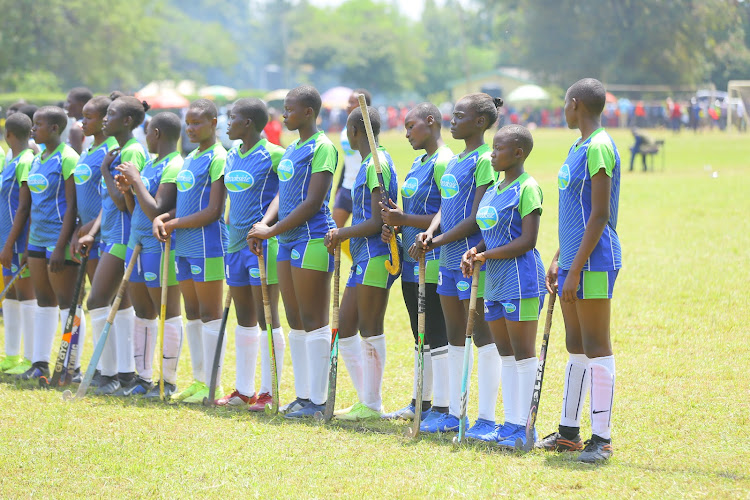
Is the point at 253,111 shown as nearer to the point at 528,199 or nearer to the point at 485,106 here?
the point at 485,106

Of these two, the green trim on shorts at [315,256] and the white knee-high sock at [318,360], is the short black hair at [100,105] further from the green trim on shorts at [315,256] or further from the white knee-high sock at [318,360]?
the white knee-high sock at [318,360]

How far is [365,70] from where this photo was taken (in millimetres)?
89000

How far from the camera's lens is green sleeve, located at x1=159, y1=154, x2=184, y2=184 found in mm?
7555

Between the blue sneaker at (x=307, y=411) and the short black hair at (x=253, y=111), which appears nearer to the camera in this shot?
the blue sneaker at (x=307, y=411)

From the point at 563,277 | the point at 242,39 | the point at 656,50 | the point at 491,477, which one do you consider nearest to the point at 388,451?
the point at 491,477

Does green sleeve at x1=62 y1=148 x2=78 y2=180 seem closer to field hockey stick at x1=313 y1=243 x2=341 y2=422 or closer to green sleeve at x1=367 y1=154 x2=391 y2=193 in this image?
field hockey stick at x1=313 y1=243 x2=341 y2=422

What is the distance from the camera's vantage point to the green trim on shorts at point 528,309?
19.6ft

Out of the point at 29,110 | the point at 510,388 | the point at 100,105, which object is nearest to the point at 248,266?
the point at 100,105

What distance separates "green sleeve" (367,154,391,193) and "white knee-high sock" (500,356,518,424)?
1.53 metres

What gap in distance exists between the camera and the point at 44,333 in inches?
334

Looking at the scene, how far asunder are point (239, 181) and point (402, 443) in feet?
7.77

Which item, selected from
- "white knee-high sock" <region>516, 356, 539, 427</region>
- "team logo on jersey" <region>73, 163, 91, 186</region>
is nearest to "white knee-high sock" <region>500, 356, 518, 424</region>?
"white knee-high sock" <region>516, 356, 539, 427</region>

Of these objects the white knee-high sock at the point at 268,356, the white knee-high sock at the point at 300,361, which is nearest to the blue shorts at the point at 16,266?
the white knee-high sock at the point at 268,356

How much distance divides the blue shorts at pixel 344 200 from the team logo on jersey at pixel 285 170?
425 centimetres
